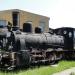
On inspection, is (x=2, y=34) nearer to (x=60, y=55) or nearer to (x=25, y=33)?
(x=25, y=33)

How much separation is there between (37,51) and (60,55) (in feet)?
16.2

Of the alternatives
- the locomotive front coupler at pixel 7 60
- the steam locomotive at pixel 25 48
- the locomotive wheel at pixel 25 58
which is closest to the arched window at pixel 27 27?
the steam locomotive at pixel 25 48

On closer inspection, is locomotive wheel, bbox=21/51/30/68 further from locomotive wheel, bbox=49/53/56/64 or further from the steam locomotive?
locomotive wheel, bbox=49/53/56/64

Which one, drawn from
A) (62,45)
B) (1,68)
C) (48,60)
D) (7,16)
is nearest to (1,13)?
(7,16)

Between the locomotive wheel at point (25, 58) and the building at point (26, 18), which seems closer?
the locomotive wheel at point (25, 58)

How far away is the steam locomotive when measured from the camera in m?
16.5

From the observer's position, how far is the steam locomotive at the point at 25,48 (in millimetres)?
16516

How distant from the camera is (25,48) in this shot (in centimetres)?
1770

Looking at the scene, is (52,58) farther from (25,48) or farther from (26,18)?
(26,18)

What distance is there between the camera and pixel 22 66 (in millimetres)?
18391

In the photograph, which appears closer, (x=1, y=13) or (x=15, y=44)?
(x=15, y=44)

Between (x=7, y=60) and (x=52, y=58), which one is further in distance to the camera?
(x=52, y=58)

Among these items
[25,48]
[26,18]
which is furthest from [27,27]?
[26,18]

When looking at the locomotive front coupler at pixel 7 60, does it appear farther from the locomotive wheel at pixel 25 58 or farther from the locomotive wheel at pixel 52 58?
the locomotive wheel at pixel 52 58
